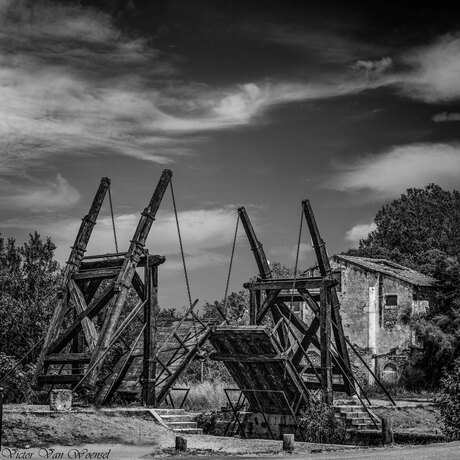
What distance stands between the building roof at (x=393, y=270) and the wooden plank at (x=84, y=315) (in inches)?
1016

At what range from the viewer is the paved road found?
13.4 meters

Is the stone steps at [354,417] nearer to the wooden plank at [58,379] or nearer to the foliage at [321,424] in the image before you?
the foliage at [321,424]

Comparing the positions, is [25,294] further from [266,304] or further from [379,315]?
[379,315]

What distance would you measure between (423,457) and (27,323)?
17.9 metres

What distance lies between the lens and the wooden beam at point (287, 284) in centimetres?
2295

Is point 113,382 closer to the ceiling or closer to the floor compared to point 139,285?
closer to the floor

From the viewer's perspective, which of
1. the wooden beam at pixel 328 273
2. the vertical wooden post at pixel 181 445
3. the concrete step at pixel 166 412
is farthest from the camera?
the wooden beam at pixel 328 273

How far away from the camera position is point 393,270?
153 feet

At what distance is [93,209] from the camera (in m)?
23.2

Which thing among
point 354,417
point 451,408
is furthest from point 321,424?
point 451,408

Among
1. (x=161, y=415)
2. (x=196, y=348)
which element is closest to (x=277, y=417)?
(x=196, y=348)

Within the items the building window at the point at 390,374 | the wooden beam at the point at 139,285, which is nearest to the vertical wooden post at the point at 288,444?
the wooden beam at the point at 139,285

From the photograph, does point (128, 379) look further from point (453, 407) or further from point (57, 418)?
point (453, 407)

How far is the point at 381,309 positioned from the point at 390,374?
409 centimetres
